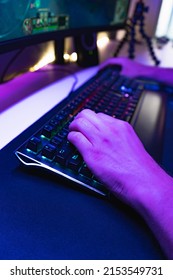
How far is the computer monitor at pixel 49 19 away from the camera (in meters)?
0.53

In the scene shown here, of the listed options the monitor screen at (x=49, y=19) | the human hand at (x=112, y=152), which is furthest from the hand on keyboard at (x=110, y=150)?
the monitor screen at (x=49, y=19)

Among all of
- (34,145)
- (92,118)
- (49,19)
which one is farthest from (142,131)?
(49,19)

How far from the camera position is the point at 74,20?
0.76m

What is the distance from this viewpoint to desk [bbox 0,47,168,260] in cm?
31

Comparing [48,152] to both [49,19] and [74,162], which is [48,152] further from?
[49,19]

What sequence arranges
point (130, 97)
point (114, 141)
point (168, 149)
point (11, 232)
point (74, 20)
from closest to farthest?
point (11, 232), point (114, 141), point (168, 149), point (130, 97), point (74, 20)

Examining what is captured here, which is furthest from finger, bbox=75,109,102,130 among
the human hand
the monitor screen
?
the monitor screen

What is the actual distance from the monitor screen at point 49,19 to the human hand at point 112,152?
26 cm

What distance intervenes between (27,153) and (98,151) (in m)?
0.11

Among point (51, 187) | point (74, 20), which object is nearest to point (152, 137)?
point (51, 187)

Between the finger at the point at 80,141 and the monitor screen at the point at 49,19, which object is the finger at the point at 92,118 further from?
the monitor screen at the point at 49,19

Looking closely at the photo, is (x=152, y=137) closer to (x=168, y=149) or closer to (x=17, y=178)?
(x=168, y=149)

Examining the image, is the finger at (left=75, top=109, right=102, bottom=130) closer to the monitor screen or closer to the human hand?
the human hand

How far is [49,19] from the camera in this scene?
65cm
